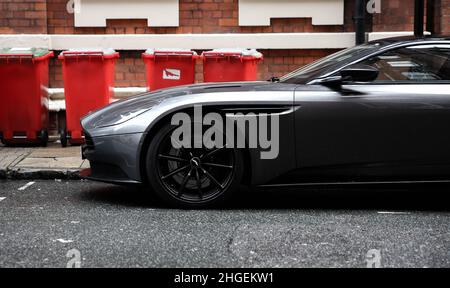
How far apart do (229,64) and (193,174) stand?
10.0 ft

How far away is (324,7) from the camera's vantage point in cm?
1092

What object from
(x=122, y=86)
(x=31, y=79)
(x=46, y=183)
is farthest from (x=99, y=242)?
(x=122, y=86)

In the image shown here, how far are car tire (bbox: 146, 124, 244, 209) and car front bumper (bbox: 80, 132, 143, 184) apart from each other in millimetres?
107

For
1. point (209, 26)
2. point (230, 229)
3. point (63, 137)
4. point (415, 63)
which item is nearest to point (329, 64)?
point (415, 63)

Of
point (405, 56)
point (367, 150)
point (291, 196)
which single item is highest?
point (405, 56)

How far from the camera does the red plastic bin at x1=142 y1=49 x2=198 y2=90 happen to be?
359 inches

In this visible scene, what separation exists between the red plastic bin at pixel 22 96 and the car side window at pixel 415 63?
4.26 metres

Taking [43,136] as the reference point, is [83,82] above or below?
above

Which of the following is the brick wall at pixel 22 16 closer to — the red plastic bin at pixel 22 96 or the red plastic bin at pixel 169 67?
the red plastic bin at pixel 22 96

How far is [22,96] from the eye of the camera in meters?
9.27

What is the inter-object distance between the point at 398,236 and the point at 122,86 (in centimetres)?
614

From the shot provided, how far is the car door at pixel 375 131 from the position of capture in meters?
6.15

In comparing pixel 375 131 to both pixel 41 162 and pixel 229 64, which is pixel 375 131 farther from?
pixel 41 162
